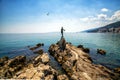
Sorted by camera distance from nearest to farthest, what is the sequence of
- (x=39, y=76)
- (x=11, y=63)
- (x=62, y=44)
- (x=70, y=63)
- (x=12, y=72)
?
(x=39, y=76) < (x=12, y=72) < (x=70, y=63) < (x=11, y=63) < (x=62, y=44)

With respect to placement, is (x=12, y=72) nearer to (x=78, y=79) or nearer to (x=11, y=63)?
(x=11, y=63)

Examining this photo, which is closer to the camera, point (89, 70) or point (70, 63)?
point (89, 70)

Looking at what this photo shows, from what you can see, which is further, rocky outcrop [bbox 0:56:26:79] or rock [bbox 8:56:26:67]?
rock [bbox 8:56:26:67]

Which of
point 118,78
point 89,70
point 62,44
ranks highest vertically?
point 62,44

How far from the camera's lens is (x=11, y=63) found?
3120 centimetres

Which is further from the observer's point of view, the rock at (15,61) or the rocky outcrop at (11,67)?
A: the rock at (15,61)

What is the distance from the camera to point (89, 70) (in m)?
23.1

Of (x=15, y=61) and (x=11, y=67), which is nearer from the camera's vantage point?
(x=11, y=67)

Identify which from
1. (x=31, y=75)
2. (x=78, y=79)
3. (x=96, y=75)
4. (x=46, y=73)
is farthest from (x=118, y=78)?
Answer: (x=31, y=75)

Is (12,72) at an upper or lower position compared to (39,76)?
lower

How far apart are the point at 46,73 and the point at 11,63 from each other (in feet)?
51.3

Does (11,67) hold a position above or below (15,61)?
below

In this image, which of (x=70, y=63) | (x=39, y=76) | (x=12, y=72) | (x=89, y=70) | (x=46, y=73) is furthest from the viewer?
(x=70, y=63)

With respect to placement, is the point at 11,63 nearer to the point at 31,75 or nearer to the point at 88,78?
the point at 31,75
